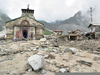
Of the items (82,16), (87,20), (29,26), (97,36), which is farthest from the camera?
(82,16)

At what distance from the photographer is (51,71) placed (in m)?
3.30

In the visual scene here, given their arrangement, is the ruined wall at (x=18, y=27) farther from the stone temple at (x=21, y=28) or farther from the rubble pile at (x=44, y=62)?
the rubble pile at (x=44, y=62)

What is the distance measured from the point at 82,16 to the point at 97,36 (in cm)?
9317

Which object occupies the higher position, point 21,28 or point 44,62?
point 21,28

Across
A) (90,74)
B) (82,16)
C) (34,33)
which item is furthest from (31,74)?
(82,16)

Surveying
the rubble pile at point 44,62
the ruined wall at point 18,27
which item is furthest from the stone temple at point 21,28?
the rubble pile at point 44,62

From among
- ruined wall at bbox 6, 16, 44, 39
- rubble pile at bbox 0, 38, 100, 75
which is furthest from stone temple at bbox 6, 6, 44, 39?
rubble pile at bbox 0, 38, 100, 75

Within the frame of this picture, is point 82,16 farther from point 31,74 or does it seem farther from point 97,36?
point 31,74

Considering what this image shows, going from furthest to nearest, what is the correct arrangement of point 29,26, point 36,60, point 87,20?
point 87,20 → point 29,26 → point 36,60

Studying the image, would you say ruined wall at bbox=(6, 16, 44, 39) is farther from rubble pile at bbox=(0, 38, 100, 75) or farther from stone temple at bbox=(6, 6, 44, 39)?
rubble pile at bbox=(0, 38, 100, 75)

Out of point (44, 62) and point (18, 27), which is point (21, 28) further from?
point (44, 62)

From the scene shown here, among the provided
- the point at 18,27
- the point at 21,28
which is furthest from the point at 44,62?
the point at 18,27

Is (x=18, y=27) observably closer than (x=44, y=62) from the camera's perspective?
No

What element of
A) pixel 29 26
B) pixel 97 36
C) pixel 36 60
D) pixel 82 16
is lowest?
pixel 36 60
